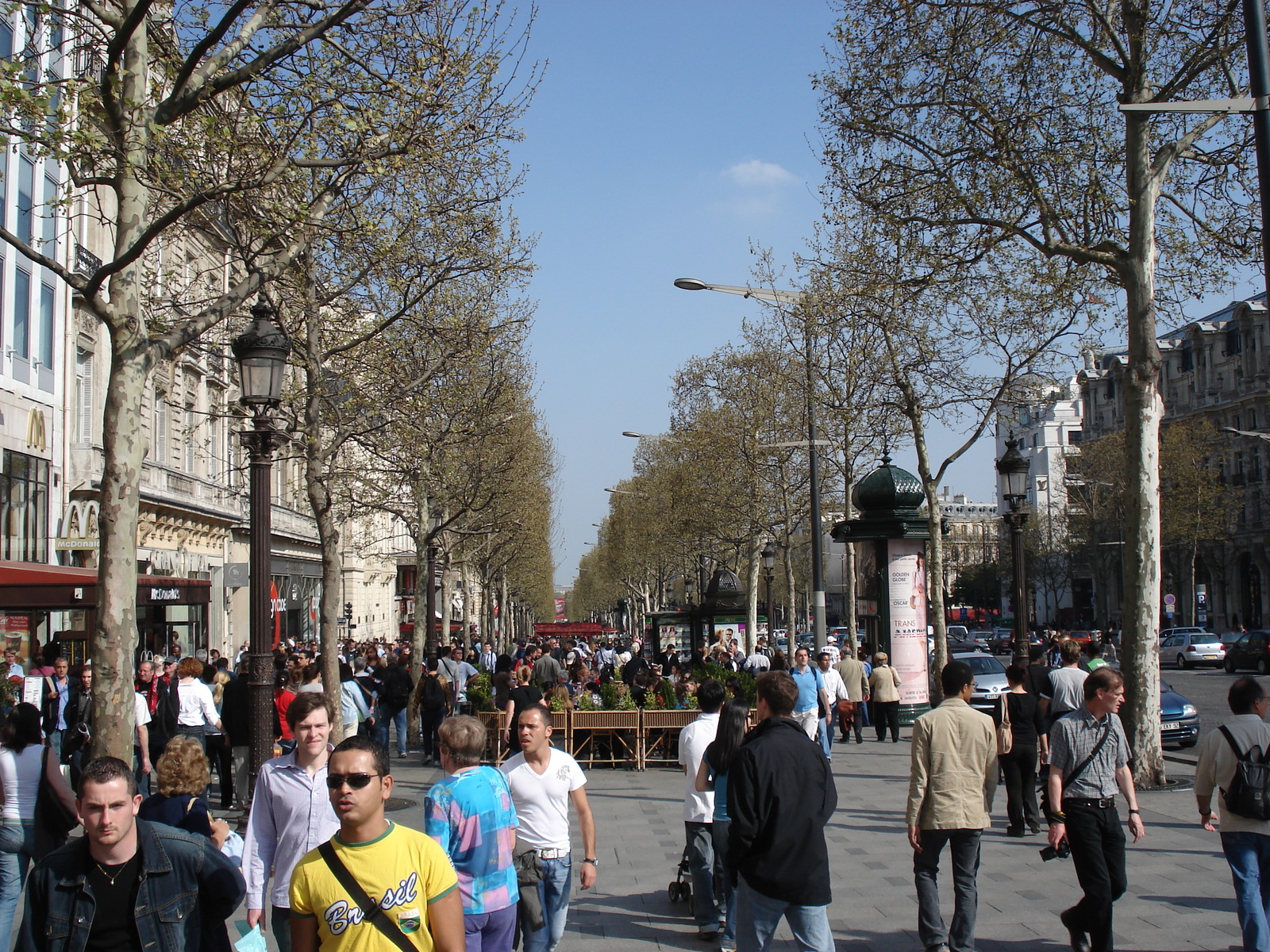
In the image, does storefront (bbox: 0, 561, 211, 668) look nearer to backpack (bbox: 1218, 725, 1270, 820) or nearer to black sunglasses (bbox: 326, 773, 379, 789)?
black sunglasses (bbox: 326, 773, 379, 789)

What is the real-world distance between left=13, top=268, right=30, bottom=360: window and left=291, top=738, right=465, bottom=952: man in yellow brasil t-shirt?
80.0 ft

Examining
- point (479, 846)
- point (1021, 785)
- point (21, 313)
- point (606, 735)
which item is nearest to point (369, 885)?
point (479, 846)

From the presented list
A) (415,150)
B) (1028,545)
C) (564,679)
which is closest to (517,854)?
(415,150)

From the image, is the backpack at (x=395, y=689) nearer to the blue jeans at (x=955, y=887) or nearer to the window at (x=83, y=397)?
the blue jeans at (x=955, y=887)

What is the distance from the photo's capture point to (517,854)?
6086 millimetres

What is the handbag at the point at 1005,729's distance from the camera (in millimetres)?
8327

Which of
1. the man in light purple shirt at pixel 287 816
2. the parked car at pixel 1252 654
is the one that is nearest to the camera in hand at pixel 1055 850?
Answer: the man in light purple shirt at pixel 287 816

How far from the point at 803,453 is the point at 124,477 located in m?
33.0

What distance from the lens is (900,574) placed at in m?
21.5

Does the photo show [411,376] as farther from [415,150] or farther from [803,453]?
[803,453]

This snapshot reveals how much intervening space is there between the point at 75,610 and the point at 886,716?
1477 cm

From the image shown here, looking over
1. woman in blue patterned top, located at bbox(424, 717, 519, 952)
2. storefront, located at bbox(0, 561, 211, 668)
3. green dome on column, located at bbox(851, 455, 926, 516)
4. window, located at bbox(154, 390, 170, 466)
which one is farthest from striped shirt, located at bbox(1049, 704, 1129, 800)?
window, located at bbox(154, 390, 170, 466)

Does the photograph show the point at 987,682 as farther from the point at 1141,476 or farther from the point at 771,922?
the point at 771,922

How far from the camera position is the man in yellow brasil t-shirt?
11.7ft
